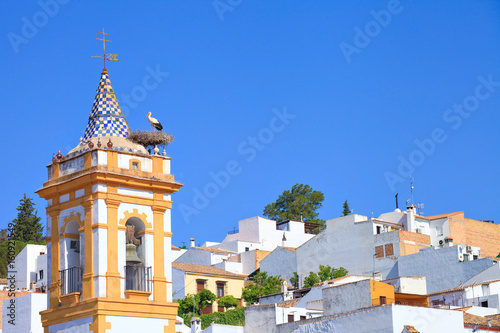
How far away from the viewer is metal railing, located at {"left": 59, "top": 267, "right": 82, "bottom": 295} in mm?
26206

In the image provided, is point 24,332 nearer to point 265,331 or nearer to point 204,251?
point 265,331

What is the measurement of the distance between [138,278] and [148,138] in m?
3.85

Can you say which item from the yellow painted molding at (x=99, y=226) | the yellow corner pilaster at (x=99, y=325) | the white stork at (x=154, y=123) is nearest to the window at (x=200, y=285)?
the white stork at (x=154, y=123)

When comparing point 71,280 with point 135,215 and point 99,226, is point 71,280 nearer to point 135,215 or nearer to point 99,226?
point 99,226

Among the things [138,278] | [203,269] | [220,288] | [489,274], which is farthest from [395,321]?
[203,269]

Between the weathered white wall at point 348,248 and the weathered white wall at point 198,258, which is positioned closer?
the weathered white wall at point 348,248

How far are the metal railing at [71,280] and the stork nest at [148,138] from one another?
3.87 meters

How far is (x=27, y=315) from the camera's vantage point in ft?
138

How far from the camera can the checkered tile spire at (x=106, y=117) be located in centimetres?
2767

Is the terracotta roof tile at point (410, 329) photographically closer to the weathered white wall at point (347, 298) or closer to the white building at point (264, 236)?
the weathered white wall at point (347, 298)

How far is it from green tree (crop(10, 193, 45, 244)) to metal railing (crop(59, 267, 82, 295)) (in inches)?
2288

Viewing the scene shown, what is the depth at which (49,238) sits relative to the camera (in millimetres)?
27312

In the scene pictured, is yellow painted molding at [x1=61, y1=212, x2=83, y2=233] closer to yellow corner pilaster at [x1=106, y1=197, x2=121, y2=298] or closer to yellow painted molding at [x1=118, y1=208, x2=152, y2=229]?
yellow corner pilaster at [x1=106, y1=197, x2=121, y2=298]

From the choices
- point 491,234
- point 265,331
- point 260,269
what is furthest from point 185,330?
point 491,234
